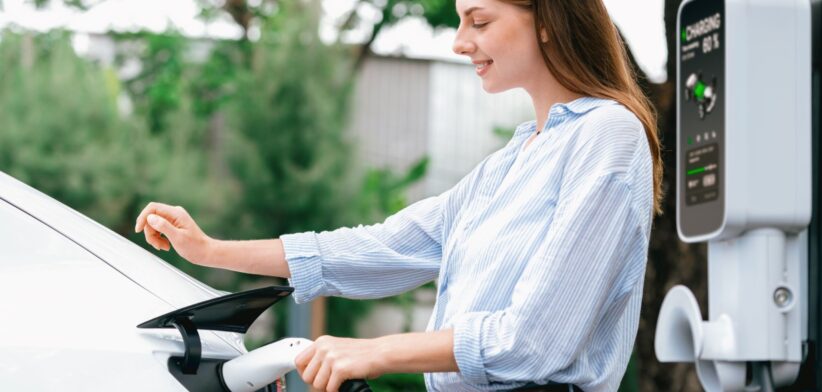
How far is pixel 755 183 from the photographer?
2068mm

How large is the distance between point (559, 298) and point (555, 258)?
0.19ft

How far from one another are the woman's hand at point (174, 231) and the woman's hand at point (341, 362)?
22.0 inches

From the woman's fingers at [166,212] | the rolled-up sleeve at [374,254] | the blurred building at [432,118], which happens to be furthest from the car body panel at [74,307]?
the blurred building at [432,118]

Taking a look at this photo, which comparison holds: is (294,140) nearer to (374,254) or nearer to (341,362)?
(374,254)

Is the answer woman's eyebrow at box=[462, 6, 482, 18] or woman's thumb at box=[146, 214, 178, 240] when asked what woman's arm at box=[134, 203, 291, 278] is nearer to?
woman's thumb at box=[146, 214, 178, 240]

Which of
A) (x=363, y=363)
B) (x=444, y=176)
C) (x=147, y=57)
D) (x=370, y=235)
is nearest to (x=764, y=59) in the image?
(x=370, y=235)

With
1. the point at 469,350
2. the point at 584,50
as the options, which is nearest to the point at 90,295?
the point at 469,350

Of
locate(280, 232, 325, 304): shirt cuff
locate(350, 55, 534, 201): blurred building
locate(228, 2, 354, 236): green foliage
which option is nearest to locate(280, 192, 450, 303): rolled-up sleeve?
locate(280, 232, 325, 304): shirt cuff

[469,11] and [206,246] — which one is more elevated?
[469,11]

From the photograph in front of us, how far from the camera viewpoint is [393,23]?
51.5ft

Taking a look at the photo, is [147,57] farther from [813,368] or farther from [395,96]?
[813,368]

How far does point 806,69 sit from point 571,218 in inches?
25.7

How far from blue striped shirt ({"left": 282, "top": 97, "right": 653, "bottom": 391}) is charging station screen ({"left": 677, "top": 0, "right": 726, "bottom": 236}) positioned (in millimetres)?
390

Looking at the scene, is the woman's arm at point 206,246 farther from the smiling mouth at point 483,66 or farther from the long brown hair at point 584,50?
the long brown hair at point 584,50
